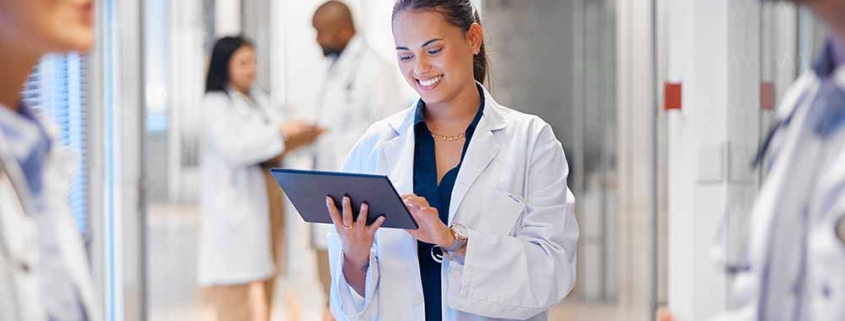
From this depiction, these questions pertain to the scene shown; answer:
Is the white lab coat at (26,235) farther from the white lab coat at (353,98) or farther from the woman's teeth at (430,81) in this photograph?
the white lab coat at (353,98)

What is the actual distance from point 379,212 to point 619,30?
351 centimetres

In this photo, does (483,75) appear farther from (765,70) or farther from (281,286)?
(281,286)

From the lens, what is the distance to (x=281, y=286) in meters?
5.84

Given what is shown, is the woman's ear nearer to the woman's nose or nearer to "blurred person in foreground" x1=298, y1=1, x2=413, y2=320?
the woman's nose

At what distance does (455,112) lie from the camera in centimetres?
221

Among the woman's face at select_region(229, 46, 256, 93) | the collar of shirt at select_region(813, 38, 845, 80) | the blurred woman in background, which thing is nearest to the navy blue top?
the collar of shirt at select_region(813, 38, 845, 80)

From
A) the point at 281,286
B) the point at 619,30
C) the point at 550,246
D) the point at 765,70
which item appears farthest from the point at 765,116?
the point at 281,286

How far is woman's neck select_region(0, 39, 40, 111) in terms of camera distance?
146 centimetres

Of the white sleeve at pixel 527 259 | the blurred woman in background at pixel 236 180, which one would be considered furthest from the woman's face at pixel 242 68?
the white sleeve at pixel 527 259

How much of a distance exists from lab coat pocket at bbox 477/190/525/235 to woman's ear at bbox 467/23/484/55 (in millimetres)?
309

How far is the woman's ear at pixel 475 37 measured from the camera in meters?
2.20

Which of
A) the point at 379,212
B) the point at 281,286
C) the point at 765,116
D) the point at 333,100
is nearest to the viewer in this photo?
the point at 765,116

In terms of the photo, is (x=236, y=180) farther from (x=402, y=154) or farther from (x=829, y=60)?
(x=829, y=60)

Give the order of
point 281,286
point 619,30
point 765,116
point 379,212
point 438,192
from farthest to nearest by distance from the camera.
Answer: point 281,286
point 619,30
point 438,192
point 379,212
point 765,116
